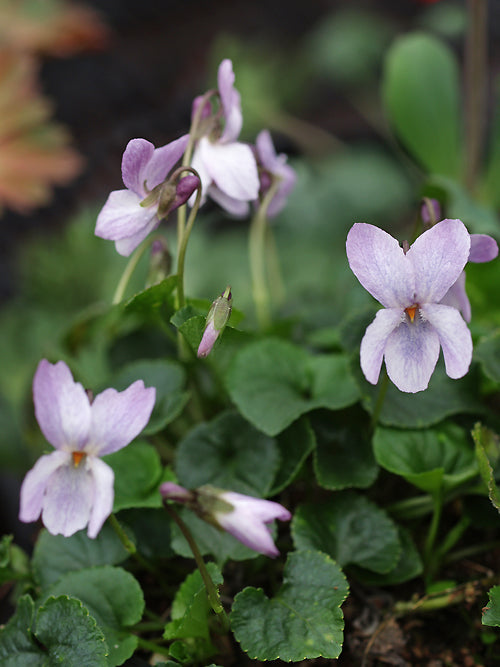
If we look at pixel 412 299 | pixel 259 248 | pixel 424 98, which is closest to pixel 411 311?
pixel 412 299

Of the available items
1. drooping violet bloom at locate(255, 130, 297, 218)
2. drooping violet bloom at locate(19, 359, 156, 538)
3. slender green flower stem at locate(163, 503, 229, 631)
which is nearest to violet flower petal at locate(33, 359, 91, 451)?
drooping violet bloom at locate(19, 359, 156, 538)

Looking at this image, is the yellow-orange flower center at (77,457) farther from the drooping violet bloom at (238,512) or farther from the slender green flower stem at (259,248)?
the slender green flower stem at (259,248)

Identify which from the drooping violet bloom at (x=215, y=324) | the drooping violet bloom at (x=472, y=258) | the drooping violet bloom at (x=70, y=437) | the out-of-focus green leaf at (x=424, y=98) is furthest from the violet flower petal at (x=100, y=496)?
the out-of-focus green leaf at (x=424, y=98)

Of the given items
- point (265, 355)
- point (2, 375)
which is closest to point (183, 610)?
point (265, 355)

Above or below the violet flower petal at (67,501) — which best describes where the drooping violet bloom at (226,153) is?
above

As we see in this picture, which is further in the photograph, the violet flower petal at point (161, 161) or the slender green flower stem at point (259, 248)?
the slender green flower stem at point (259, 248)

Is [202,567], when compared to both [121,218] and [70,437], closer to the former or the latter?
[70,437]
